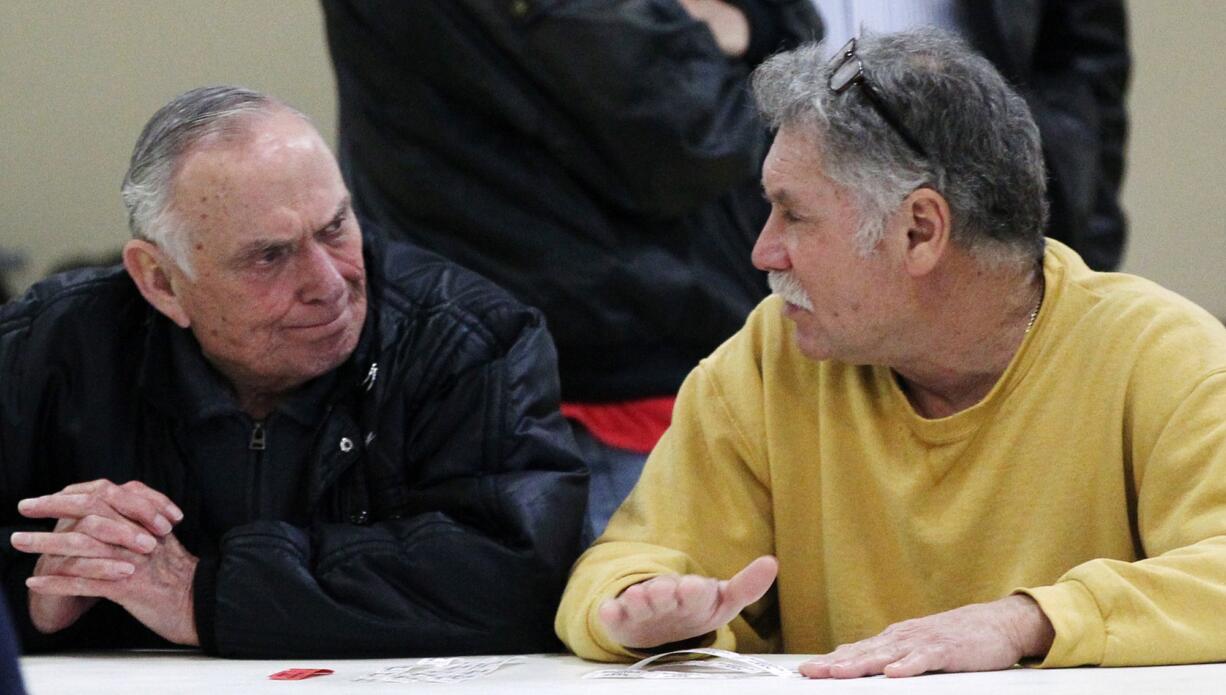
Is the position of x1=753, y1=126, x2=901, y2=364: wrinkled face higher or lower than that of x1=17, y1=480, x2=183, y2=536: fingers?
higher

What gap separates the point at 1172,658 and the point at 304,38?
13.8 ft

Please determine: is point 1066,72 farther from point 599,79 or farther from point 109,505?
point 109,505

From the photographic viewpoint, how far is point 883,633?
2070mm

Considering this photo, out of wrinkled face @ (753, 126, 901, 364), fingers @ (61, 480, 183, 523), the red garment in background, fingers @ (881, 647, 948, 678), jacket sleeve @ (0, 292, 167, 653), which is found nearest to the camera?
fingers @ (881, 647, 948, 678)

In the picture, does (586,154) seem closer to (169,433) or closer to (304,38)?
(169,433)

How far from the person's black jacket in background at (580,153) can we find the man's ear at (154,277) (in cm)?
54

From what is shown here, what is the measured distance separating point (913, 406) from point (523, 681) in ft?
2.24

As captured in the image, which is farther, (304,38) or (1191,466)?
(304,38)

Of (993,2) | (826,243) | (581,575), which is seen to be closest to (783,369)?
(826,243)

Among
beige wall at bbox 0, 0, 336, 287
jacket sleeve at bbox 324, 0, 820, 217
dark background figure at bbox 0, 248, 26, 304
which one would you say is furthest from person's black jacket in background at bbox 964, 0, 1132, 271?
dark background figure at bbox 0, 248, 26, 304

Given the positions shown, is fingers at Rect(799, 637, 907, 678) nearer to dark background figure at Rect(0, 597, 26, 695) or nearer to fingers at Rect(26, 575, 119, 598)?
fingers at Rect(26, 575, 119, 598)

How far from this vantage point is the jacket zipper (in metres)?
2.56

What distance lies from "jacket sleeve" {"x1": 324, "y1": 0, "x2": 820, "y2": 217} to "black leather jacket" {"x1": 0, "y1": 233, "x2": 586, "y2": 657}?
366mm

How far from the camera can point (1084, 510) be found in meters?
2.28
